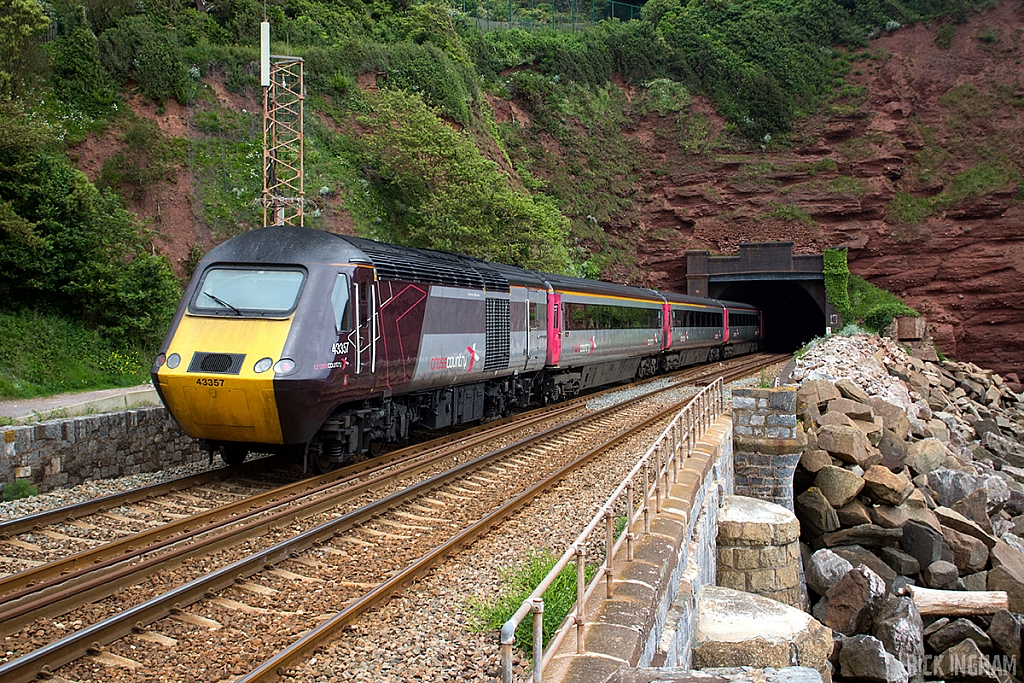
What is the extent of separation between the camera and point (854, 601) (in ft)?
34.4

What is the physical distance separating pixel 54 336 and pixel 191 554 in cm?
1173

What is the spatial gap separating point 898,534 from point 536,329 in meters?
7.75

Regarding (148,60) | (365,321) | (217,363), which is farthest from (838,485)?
(148,60)

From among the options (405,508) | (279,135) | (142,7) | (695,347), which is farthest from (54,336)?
(695,347)

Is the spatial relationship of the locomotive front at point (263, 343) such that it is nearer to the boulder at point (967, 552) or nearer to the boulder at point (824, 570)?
the boulder at point (824, 570)

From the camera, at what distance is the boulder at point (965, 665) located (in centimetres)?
984

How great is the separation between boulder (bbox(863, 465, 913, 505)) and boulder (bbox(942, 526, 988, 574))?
0.95 meters

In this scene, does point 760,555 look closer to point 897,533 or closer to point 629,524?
point 629,524

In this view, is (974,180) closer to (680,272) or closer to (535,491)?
(680,272)

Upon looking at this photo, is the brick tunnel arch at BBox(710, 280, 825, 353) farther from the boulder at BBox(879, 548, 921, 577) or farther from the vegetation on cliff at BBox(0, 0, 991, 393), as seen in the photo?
the boulder at BBox(879, 548, 921, 577)

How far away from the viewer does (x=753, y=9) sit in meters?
51.8

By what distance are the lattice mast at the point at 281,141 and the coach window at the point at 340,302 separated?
1049 cm

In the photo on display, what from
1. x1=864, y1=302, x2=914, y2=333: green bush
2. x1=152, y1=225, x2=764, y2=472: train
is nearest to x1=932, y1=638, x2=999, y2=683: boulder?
x1=152, y1=225, x2=764, y2=472: train

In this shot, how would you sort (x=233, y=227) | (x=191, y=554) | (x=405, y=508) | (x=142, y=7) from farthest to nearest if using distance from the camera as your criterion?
(x=142, y=7) → (x=233, y=227) → (x=405, y=508) → (x=191, y=554)
